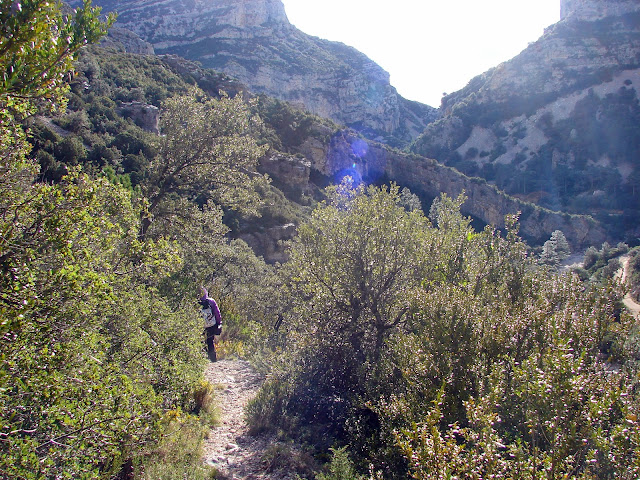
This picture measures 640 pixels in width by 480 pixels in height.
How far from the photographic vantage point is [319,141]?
51.6 meters

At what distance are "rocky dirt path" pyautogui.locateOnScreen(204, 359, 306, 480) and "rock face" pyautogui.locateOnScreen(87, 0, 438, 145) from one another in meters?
102

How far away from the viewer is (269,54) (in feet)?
365

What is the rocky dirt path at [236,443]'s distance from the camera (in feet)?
18.4

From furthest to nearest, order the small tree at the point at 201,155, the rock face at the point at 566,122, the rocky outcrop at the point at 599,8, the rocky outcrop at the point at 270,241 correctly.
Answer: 1. the rocky outcrop at the point at 599,8
2. the rock face at the point at 566,122
3. the rocky outcrop at the point at 270,241
4. the small tree at the point at 201,155

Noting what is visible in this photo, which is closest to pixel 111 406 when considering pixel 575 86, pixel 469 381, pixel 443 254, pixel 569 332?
pixel 469 381

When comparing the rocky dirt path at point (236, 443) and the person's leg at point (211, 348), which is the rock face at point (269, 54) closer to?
the person's leg at point (211, 348)

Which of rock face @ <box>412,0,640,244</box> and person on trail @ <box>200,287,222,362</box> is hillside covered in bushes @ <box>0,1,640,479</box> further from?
rock face @ <box>412,0,640,244</box>

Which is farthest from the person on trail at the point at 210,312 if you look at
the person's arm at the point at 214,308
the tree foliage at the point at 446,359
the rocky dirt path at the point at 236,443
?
the tree foliage at the point at 446,359

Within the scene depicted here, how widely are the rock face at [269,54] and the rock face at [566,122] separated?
84.2 feet

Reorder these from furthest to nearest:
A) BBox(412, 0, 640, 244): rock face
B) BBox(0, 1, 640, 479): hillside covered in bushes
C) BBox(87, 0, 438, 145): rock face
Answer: BBox(87, 0, 438, 145): rock face < BBox(412, 0, 640, 244): rock face < BBox(0, 1, 640, 479): hillside covered in bushes

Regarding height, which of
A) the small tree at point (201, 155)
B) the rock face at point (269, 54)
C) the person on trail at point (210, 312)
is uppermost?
the rock face at point (269, 54)

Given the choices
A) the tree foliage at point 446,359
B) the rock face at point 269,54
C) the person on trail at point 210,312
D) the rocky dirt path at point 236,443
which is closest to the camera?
the tree foliage at point 446,359

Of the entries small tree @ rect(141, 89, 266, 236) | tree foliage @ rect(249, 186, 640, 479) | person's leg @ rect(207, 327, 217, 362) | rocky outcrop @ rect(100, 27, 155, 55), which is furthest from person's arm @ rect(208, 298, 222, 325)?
rocky outcrop @ rect(100, 27, 155, 55)

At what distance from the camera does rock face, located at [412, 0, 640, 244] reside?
72.9 meters
